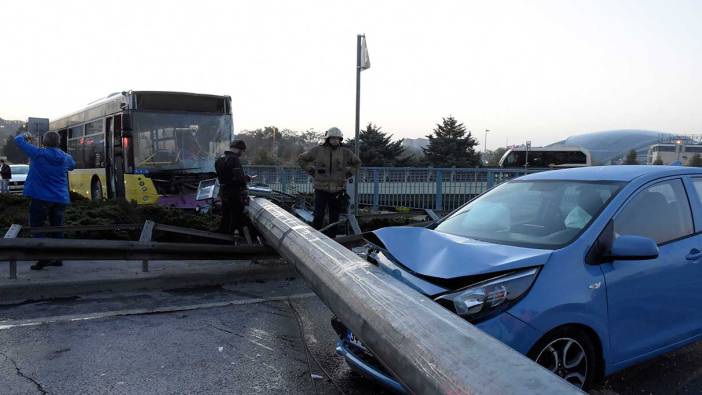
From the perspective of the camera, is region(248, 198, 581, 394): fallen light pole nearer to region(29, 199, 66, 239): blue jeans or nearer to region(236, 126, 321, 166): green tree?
region(29, 199, 66, 239): blue jeans

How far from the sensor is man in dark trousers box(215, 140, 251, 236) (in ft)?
23.1

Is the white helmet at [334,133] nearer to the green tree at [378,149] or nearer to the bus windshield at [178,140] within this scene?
the bus windshield at [178,140]

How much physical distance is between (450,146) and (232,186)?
41897mm

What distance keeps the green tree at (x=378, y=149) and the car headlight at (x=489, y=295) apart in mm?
39575

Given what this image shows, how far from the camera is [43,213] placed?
22.0 ft

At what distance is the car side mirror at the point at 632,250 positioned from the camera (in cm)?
327

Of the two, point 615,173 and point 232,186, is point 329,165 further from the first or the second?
point 615,173

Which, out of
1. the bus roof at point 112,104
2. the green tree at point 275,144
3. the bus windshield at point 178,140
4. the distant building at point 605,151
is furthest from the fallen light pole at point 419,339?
the green tree at point 275,144

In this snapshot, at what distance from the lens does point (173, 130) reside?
37.9 ft

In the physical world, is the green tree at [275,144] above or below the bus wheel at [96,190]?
above

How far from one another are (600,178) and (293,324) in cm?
298

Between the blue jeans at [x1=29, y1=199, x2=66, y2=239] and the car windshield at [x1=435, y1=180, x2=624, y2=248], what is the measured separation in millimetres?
5095

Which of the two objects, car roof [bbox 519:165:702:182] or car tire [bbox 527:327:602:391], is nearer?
car tire [bbox 527:327:602:391]

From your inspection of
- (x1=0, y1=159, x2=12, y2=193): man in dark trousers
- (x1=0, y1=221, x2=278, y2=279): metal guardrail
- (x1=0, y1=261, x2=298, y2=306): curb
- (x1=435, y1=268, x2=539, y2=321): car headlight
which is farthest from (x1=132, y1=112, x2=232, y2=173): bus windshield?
(x1=0, y1=159, x2=12, y2=193): man in dark trousers
